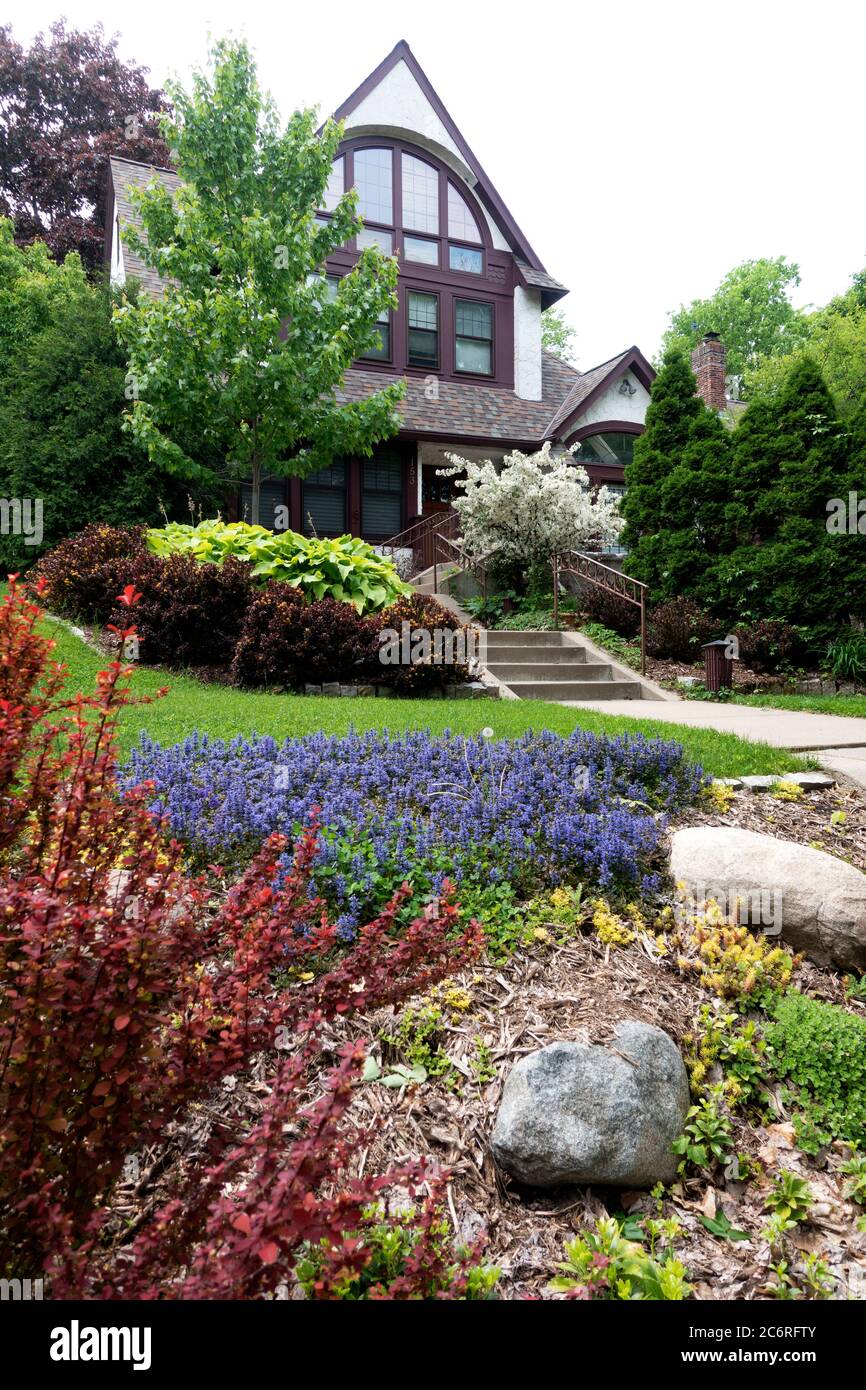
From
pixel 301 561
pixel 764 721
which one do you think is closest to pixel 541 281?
pixel 301 561

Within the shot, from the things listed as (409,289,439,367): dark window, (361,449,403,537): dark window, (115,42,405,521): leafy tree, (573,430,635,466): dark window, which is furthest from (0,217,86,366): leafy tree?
(573,430,635,466): dark window

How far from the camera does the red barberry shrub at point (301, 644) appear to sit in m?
8.11

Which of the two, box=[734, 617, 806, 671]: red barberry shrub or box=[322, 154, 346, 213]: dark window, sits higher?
box=[322, 154, 346, 213]: dark window

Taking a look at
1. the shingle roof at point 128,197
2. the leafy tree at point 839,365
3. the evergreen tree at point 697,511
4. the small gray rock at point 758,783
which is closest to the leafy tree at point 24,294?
the shingle roof at point 128,197

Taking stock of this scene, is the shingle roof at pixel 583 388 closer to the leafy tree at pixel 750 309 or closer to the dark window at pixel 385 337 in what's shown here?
the dark window at pixel 385 337

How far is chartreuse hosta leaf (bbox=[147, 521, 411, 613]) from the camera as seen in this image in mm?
9367

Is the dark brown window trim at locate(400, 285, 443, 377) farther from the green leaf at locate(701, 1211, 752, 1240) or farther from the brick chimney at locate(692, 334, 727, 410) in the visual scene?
the green leaf at locate(701, 1211, 752, 1240)

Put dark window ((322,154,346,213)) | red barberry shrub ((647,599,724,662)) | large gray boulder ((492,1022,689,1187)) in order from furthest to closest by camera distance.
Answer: dark window ((322,154,346,213)) → red barberry shrub ((647,599,724,662)) → large gray boulder ((492,1022,689,1187))

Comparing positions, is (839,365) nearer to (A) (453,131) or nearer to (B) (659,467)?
(B) (659,467)

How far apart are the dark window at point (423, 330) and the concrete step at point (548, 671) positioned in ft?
33.4

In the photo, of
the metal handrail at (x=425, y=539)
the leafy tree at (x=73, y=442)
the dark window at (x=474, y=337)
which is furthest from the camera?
the dark window at (x=474, y=337)

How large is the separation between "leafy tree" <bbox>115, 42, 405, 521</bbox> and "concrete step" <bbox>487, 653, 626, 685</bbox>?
4955 millimetres
